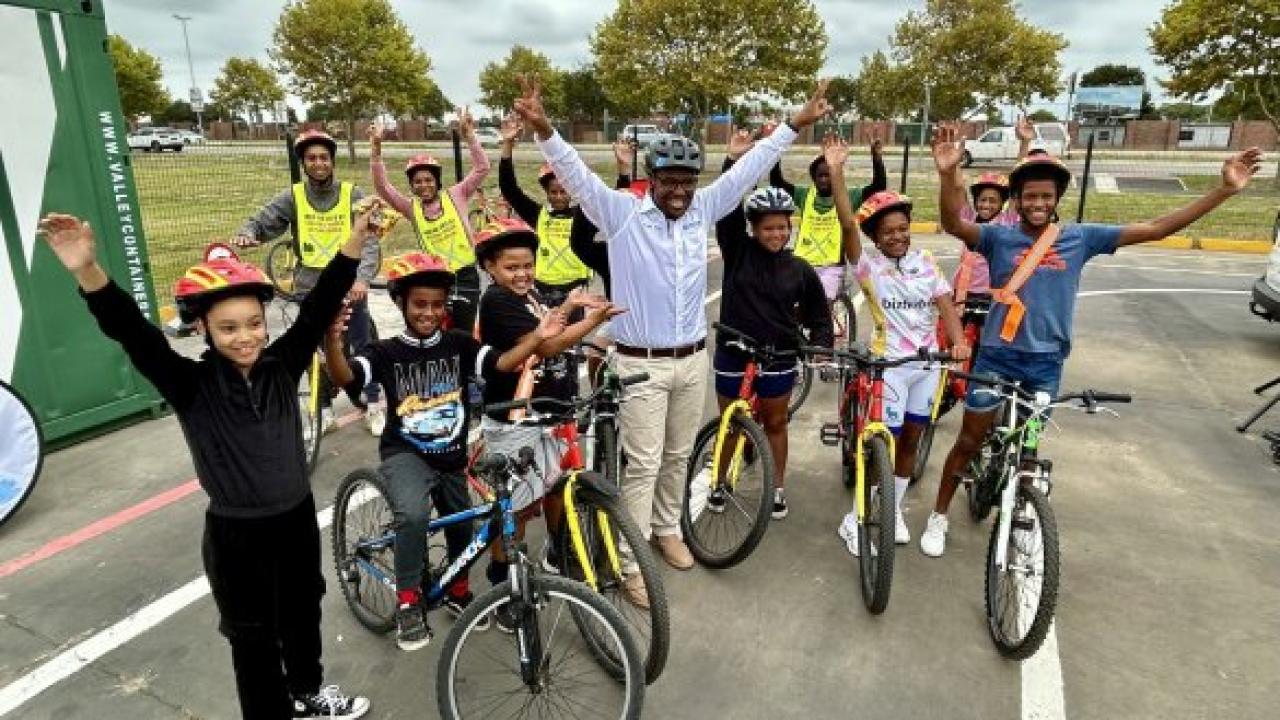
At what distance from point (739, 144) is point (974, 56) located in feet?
115

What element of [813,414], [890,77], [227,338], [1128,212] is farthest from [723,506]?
[890,77]

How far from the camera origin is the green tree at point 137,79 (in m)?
48.1

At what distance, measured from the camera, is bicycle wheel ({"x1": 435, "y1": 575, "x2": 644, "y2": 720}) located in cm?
273

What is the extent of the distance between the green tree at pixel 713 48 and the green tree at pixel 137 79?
1400 inches

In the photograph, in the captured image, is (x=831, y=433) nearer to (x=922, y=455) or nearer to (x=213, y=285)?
(x=922, y=455)

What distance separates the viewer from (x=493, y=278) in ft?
11.8

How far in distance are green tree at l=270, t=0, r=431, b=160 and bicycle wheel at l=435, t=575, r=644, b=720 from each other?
1144 inches

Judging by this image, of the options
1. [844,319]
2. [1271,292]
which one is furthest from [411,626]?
[1271,292]

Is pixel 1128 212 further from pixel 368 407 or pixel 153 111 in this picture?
pixel 153 111

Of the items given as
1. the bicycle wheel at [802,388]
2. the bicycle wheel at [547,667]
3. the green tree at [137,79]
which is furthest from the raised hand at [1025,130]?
the green tree at [137,79]

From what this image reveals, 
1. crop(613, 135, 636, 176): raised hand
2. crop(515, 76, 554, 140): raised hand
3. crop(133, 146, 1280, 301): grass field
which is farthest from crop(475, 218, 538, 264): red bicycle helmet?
crop(133, 146, 1280, 301): grass field

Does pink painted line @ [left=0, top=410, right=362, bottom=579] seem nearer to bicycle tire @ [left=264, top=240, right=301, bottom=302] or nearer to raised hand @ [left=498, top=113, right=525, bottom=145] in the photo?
raised hand @ [left=498, top=113, right=525, bottom=145]

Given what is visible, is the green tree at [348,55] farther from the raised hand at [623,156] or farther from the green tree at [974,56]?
the raised hand at [623,156]

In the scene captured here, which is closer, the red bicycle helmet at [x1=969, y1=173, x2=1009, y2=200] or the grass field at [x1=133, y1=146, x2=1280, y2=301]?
the red bicycle helmet at [x1=969, y1=173, x2=1009, y2=200]
